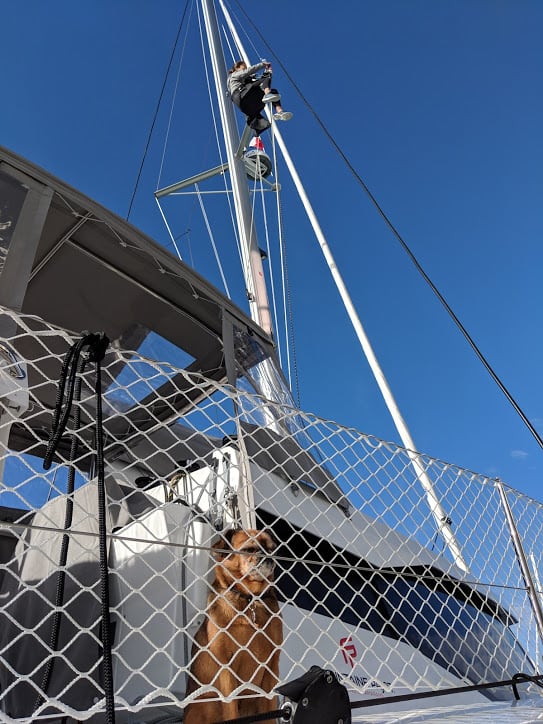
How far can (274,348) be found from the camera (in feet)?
9.68

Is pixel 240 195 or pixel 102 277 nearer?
pixel 102 277

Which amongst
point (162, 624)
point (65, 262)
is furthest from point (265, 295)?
point (162, 624)

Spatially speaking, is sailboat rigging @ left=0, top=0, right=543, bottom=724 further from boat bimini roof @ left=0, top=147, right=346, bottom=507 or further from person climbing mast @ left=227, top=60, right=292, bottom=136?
person climbing mast @ left=227, top=60, right=292, bottom=136

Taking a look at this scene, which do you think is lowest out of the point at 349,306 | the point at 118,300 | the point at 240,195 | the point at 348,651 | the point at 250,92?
the point at 348,651

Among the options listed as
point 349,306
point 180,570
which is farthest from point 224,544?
point 349,306

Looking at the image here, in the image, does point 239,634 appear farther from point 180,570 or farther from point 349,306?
point 349,306

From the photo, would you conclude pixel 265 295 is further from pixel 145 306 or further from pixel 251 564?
pixel 251 564

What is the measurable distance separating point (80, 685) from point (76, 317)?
6.43 ft

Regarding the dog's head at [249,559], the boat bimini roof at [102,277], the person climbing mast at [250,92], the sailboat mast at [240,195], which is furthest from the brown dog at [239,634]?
the person climbing mast at [250,92]

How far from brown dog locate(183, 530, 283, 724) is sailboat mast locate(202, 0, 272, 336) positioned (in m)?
2.27

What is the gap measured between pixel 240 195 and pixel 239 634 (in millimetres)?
5341

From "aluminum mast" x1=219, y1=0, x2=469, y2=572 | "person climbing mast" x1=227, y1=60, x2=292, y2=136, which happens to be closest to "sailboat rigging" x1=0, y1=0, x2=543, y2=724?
"aluminum mast" x1=219, y1=0, x2=469, y2=572

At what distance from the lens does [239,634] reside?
1.56 meters

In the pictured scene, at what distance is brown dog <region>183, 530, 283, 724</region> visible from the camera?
1.51m
